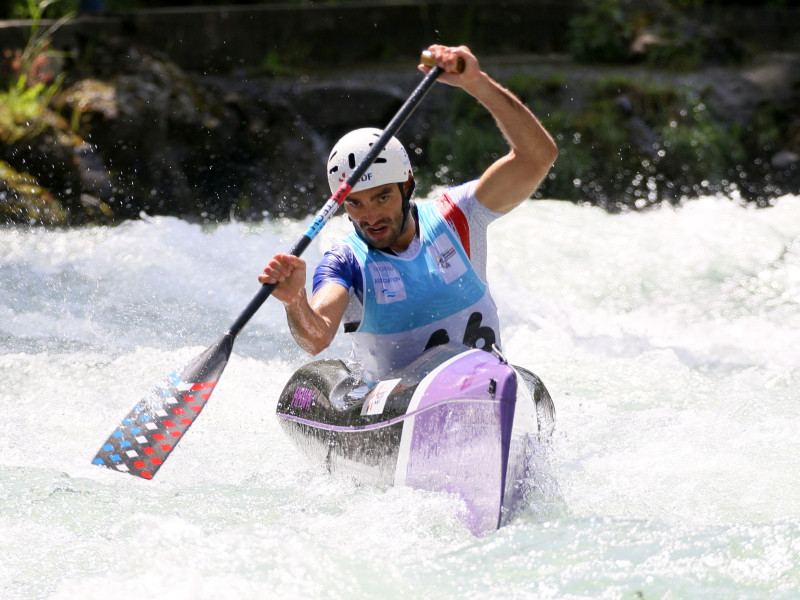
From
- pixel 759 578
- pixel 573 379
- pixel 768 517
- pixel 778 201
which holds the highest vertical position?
pixel 759 578

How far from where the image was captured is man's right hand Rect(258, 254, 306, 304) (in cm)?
330

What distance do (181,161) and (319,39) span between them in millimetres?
3061

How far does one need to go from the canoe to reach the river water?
0.26ft

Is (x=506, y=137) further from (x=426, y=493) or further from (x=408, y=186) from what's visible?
(x=426, y=493)

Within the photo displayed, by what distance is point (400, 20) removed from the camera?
457 inches

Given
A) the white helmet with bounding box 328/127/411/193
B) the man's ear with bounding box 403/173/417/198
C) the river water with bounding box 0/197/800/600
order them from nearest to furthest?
the river water with bounding box 0/197/800/600 → the white helmet with bounding box 328/127/411/193 → the man's ear with bounding box 403/173/417/198

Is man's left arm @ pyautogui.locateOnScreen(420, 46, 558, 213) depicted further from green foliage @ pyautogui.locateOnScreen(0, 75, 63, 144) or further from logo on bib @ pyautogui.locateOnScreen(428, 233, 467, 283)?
green foliage @ pyautogui.locateOnScreen(0, 75, 63, 144)

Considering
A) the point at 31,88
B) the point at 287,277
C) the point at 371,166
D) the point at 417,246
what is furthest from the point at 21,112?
the point at 287,277

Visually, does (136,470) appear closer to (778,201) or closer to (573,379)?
(573,379)

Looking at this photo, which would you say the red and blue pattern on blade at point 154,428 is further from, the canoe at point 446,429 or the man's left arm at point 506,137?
the man's left arm at point 506,137

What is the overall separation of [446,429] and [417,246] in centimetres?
78

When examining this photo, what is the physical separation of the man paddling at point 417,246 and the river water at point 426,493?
0.61 m

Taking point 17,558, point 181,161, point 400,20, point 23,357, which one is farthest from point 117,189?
point 17,558

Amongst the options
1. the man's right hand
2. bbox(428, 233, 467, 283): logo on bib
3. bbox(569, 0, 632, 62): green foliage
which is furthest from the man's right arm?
bbox(569, 0, 632, 62): green foliage
